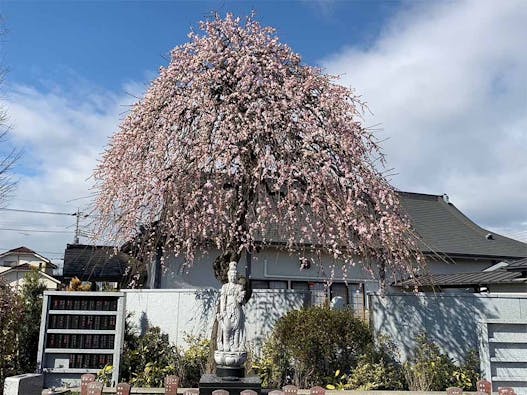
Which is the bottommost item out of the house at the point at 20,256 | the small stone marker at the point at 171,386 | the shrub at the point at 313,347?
the small stone marker at the point at 171,386

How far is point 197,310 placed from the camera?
10.2m

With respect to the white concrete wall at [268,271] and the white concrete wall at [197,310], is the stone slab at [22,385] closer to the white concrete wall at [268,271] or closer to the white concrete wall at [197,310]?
the white concrete wall at [197,310]

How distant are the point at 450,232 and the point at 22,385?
53.3ft

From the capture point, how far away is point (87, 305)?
927 cm

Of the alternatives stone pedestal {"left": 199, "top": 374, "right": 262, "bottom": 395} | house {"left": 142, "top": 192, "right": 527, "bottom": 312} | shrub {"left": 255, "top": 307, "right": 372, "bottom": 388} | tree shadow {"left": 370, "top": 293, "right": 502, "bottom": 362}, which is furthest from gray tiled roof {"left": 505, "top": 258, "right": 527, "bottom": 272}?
stone pedestal {"left": 199, "top": 374, "right": 262, "bottom": 395}

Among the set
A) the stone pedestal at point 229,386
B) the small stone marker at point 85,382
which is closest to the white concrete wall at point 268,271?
the small stone marker at point 85,382

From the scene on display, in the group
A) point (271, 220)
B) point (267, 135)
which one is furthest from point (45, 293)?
point (267, 135)

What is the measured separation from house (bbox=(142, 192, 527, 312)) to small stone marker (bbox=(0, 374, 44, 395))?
3877 mm

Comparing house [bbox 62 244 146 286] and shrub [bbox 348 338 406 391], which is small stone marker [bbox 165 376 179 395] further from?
house [bbox 62 244 146 286]

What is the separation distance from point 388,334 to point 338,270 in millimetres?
4195

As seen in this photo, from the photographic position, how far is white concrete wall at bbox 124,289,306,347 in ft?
33.0

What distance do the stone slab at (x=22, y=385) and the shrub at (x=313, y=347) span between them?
3.95 m

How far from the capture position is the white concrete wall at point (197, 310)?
10.0m

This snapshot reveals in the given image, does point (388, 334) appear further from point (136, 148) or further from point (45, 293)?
point (45, 293)
